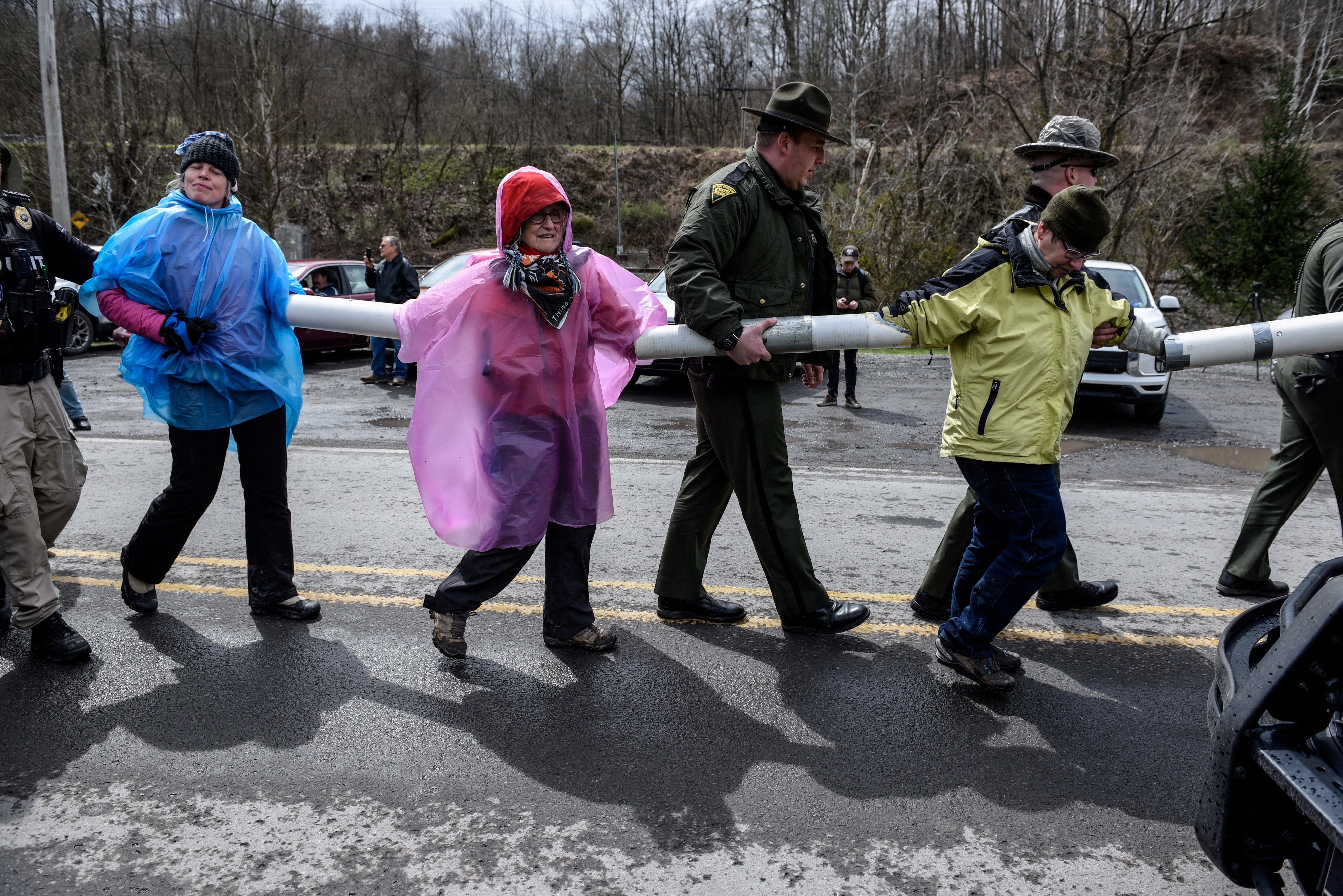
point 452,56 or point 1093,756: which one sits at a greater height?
point 452,56

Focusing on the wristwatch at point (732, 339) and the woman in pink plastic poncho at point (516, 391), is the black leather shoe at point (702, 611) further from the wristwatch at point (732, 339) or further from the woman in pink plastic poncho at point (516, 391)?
the wristwatch at point (732, 339)

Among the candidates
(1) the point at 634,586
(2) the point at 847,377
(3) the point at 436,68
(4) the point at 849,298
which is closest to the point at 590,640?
(1) the point at 634,586

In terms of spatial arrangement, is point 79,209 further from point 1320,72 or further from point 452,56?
point 1320,72

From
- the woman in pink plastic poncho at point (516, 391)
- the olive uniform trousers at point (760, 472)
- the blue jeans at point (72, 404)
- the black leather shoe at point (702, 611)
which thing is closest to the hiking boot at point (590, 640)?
the woman in pink plastic poncho at point (516, 391)

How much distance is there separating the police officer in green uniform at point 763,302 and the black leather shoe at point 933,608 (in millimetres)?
438

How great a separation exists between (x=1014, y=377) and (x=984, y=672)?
3.58 feet

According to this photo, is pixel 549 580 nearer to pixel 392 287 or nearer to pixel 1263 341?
pixel 1263 341

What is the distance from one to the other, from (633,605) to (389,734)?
4.86ft

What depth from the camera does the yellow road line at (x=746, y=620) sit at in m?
4.19

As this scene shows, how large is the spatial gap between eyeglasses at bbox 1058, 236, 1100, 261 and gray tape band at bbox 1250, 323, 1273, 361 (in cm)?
78

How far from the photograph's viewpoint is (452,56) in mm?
46062

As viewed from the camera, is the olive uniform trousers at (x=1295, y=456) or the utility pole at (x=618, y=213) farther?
the utility pole at (x=618, y=213)

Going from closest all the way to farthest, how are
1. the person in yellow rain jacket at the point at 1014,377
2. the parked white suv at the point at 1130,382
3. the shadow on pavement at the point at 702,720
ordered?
1. the shadow on pavement at the point at 702,720
2. the person in yellow rain jacket at the point at 1014,377
3. the parked white suv at the point at 1130,382

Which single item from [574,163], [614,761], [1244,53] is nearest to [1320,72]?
[1244,53]
